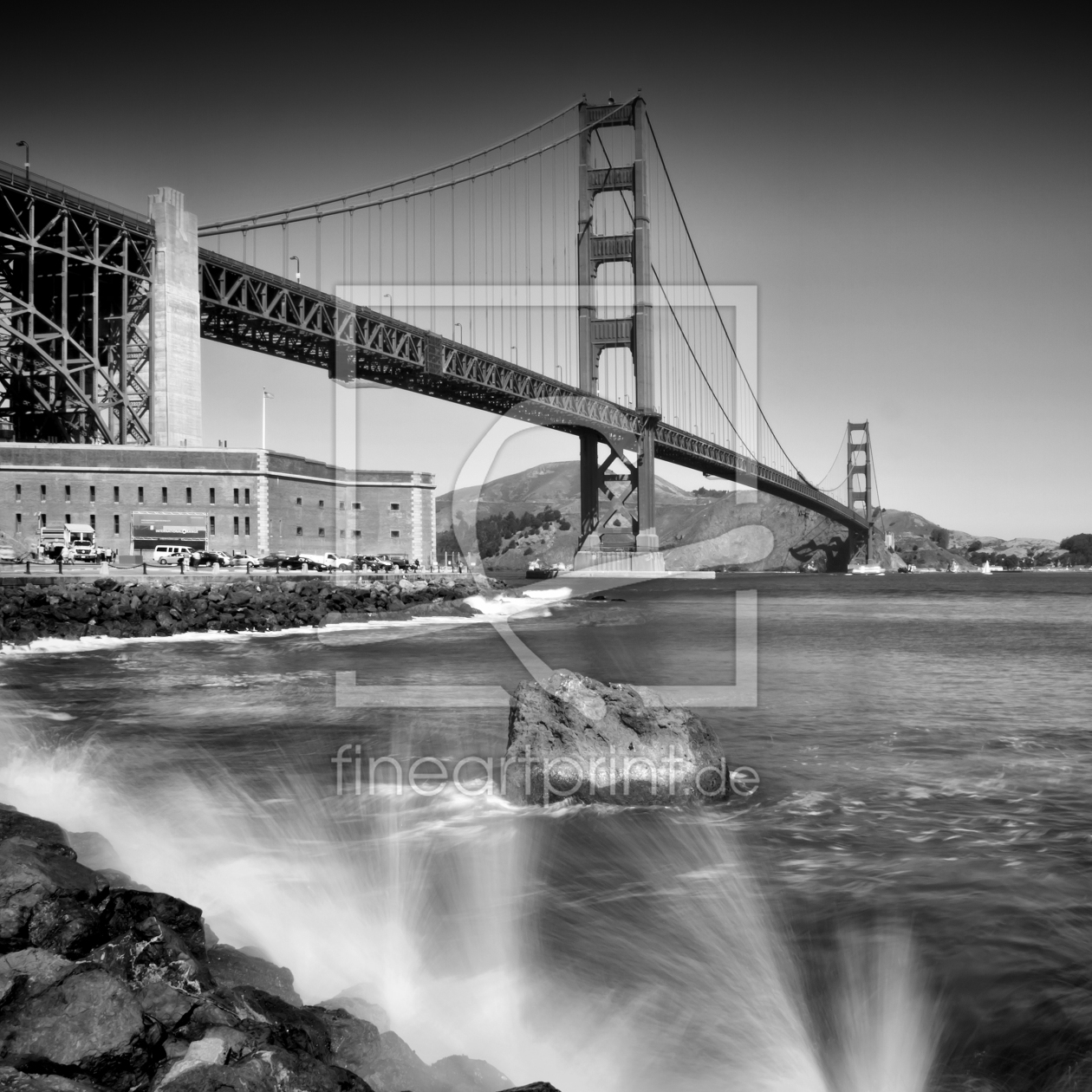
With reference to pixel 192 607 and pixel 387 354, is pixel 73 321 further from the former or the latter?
pixel 192 607

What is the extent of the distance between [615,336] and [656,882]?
148 feet

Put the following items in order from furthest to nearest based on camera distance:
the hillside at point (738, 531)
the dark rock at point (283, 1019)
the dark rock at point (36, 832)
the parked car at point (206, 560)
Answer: the hillside at point (738, 531) → the parked car at point (206, 560) → the dark rock at point (36, 832) → the dark rock at point (283, 1019)

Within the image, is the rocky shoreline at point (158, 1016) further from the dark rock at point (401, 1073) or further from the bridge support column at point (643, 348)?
the bridge support column at point (643, 348)

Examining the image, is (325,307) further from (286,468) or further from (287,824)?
(287,824)

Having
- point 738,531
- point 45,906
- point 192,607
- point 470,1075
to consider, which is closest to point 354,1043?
point 470,1075

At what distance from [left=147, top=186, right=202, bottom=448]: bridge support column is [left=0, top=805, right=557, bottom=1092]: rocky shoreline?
36256 millimetres

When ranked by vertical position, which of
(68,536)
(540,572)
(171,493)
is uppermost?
(171,493)

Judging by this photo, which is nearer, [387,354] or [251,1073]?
[251,1073]

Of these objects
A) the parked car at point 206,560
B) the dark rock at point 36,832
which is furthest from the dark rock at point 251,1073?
the parked car at point 206,560

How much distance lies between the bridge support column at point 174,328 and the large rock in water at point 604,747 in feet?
112

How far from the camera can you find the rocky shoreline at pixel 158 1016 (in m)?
2.60

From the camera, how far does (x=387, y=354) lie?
41.3 m

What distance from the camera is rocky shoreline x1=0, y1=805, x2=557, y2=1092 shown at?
103 inches

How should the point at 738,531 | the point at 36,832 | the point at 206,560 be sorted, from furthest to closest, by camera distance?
the point at 738,531 < the point at 206,560 < the point at 36,832
